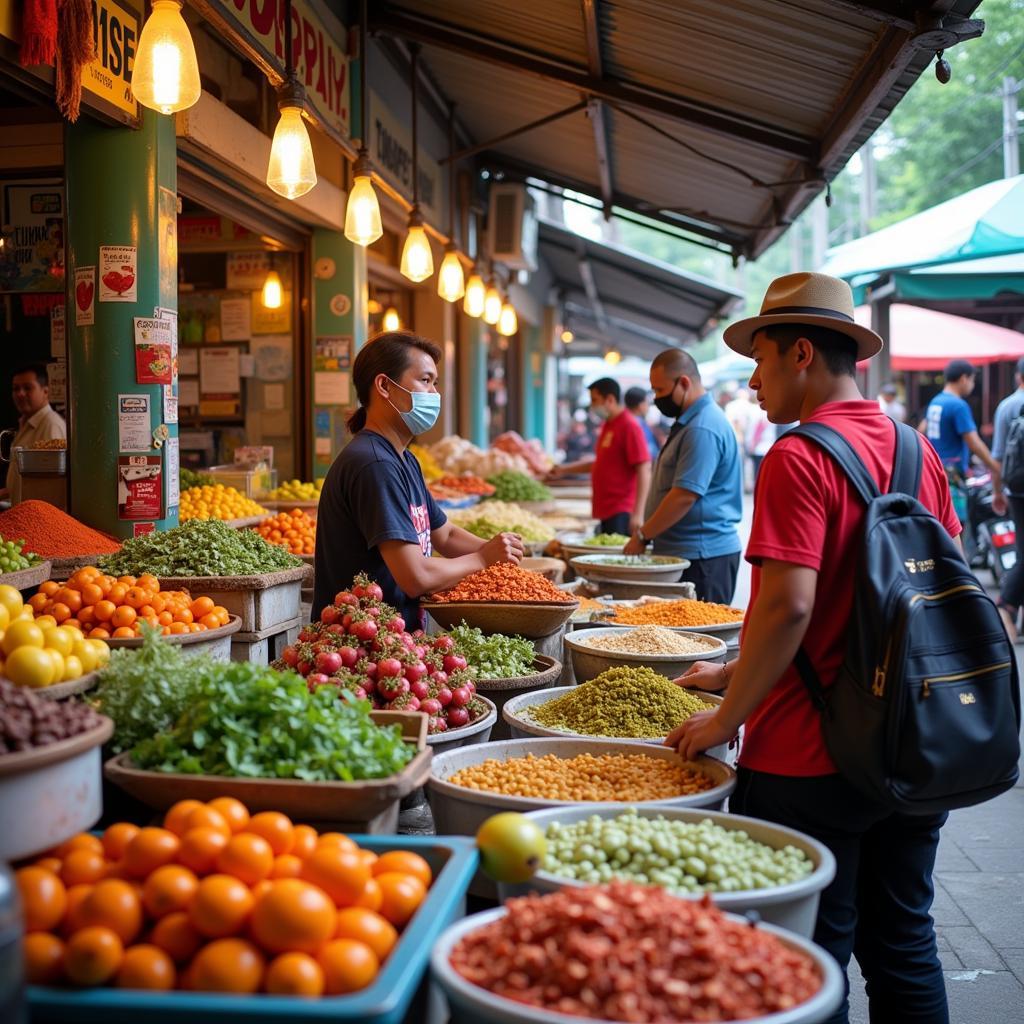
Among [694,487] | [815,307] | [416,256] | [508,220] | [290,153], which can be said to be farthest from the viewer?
[508,220]

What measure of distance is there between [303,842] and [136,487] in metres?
3.59

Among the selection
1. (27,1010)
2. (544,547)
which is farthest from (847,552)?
(544,547)

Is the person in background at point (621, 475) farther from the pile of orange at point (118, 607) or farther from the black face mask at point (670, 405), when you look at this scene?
the pile of orange at point (118, 607)

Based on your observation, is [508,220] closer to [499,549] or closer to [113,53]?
[113,53]

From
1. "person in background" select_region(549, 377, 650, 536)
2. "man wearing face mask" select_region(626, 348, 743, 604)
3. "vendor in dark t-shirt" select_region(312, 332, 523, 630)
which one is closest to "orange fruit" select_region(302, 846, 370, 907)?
"vendor in dark t-shirt" select_region(312, 332, 523, 630)

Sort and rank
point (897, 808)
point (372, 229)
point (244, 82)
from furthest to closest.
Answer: point (244, 82) → point (372, 229) → point (897, 808)

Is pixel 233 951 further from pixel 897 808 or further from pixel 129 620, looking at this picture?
pixel 129 620

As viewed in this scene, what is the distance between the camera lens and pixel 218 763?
2211mm

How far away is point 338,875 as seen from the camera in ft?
5.99

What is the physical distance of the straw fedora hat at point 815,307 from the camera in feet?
8.86

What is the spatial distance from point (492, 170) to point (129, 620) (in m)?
10.3

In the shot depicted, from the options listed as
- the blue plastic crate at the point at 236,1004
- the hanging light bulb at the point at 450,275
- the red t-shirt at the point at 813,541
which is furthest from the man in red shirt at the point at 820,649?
the hanging light bulb at the point at 450,275

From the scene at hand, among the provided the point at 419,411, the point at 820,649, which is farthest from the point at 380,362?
the point at 820,649

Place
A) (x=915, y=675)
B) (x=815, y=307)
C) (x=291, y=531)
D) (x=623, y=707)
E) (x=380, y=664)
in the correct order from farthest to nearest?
(x=291, y=531) → (x=623, y=707) → (x=380, y=664) → (x=815, y=307) → (x=915, y=675)
